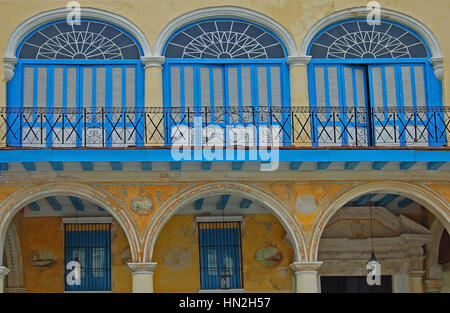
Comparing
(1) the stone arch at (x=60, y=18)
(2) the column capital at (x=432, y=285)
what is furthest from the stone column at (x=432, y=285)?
(1) the stone arch at (x=60, y=18)

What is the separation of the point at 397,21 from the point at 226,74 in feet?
10.4

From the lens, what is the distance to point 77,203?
17.6 metres

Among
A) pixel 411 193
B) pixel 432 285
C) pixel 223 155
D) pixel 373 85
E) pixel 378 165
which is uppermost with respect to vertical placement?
pixel 373 85

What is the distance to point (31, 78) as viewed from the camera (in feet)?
54.5

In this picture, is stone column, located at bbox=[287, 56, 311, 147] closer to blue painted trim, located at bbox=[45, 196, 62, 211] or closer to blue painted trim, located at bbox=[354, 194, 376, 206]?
blue painted trim, located at bbox=[354, 194, 376, 206]

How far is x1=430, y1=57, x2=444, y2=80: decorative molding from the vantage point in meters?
16.9

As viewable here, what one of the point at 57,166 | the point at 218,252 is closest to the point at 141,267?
the point at 57,166

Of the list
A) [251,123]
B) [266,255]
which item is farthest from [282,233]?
[251,123]

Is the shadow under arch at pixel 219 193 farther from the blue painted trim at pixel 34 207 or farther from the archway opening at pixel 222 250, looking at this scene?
the blue painted trim at pixel 34 207

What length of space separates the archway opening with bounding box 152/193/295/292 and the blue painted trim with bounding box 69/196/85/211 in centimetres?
153

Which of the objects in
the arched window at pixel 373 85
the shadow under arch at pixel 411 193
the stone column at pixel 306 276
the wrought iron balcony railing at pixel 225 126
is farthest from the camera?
the arched window at pixel 373 85

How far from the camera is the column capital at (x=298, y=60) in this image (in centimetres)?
1672

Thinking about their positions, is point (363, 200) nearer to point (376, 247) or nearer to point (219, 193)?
point (376, 247)

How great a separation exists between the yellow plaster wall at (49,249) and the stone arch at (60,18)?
3.05 meters
